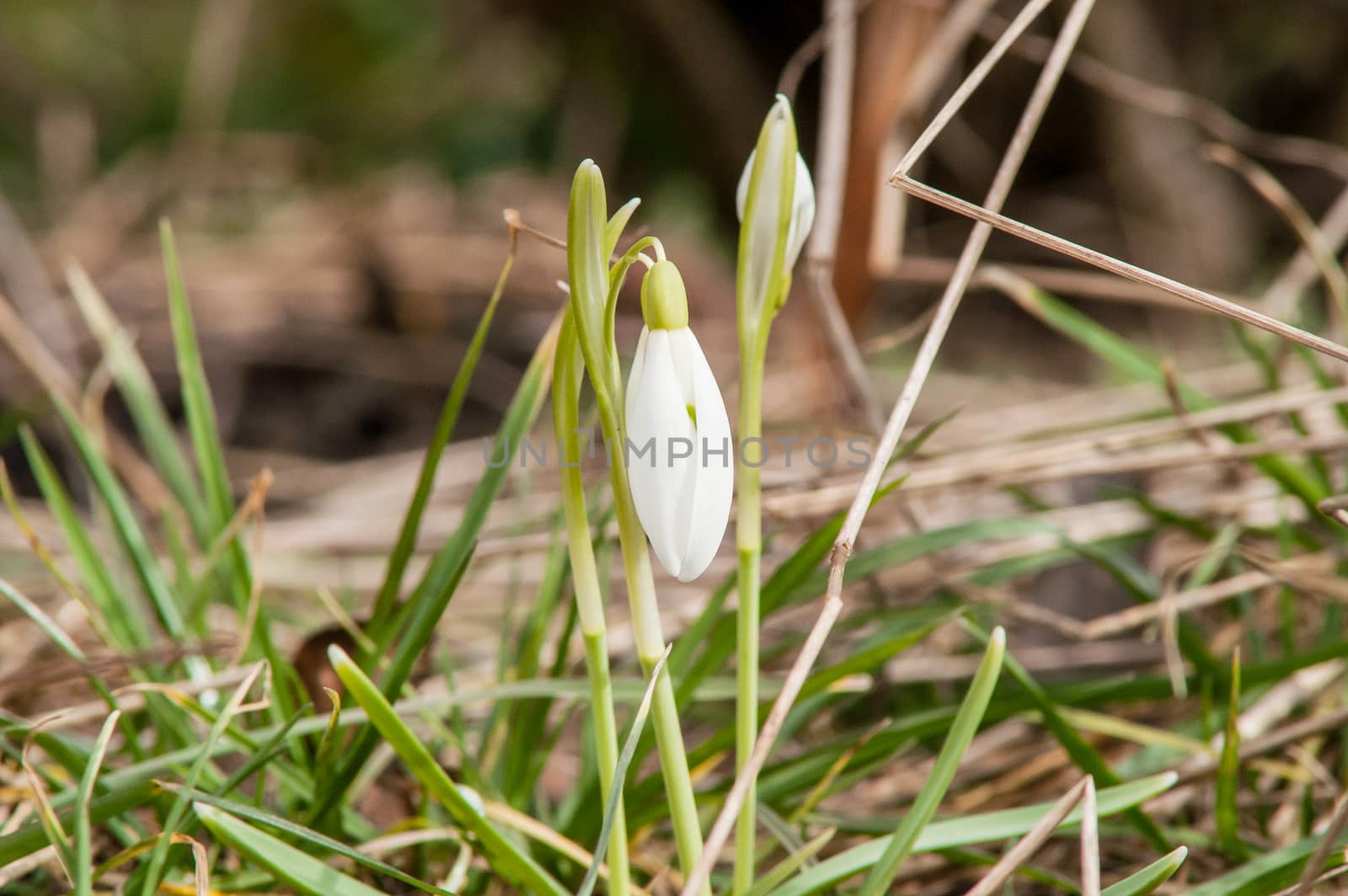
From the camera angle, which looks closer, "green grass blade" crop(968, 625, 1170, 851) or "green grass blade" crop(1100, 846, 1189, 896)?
"green grass blade" crop(1100, 846, 1189, 896)

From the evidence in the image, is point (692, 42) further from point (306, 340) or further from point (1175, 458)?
point (1175, 458)

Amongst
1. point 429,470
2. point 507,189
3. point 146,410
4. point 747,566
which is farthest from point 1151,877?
point 507,189

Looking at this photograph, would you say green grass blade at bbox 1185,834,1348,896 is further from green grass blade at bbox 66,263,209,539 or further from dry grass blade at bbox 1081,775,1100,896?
green grass blade at bbox 66,263,209,539

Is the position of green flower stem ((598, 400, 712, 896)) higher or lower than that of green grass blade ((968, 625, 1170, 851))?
higher

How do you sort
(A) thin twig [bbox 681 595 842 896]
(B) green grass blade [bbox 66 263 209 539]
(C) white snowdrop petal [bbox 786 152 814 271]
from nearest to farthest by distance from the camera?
(A) thin twig [bbox 681 595 842 896], (C) white snowdrop petal [bbox 786 152 814 271], (B) green grass blade [bbox 66 263 209 539]

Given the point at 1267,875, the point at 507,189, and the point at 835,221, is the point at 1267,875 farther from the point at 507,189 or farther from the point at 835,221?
the point at 507,189

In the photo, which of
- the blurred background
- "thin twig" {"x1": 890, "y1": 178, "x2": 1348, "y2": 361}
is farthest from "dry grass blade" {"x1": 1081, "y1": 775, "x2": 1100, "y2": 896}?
the blurred background

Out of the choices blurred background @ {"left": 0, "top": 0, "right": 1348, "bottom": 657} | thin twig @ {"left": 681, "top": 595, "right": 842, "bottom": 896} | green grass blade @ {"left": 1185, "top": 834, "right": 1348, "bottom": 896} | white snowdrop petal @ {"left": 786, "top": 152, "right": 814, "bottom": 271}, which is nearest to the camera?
thin twig @ {"left": 681, "top": 595, "right": 842, "bottom": 896}
